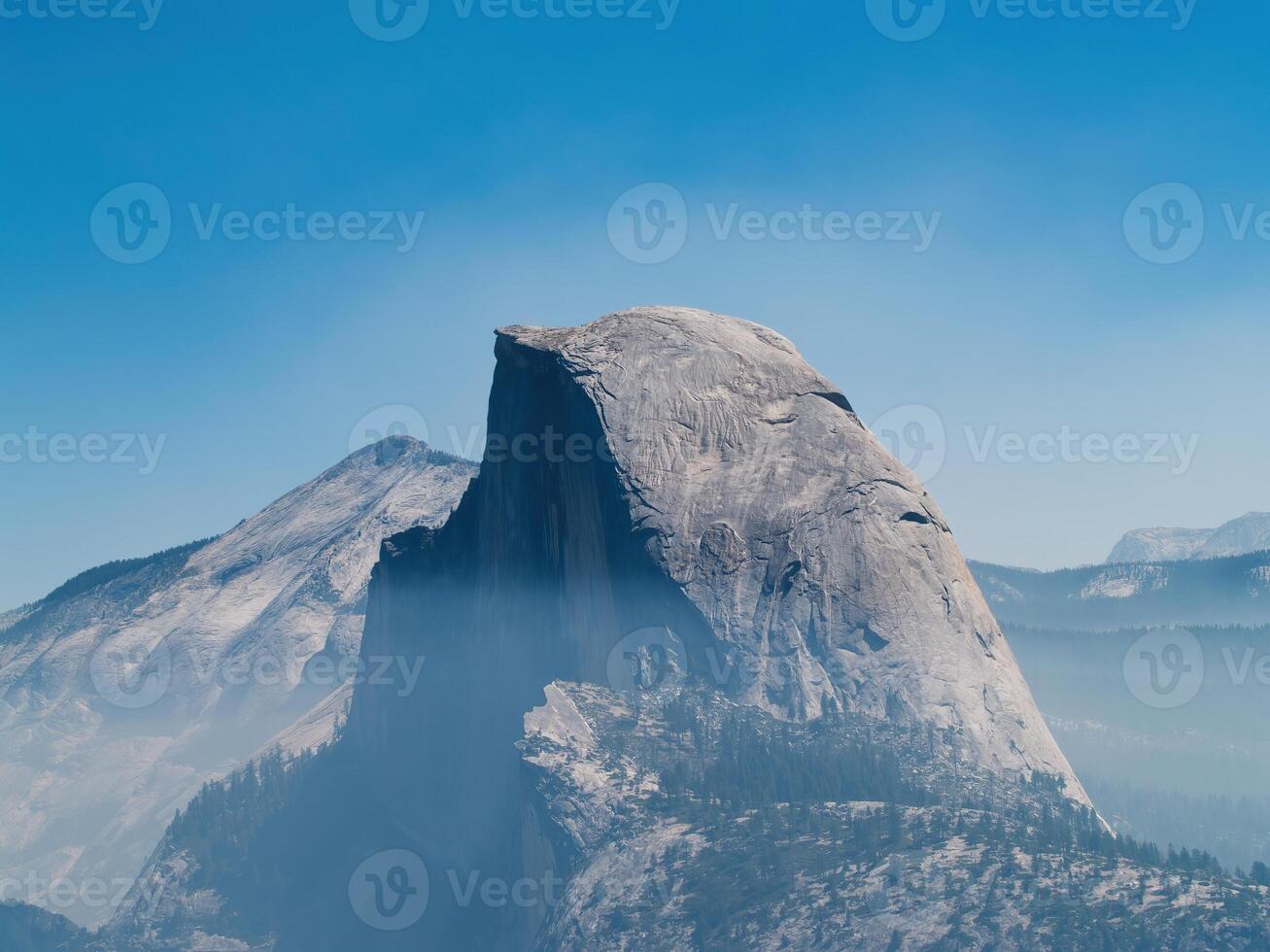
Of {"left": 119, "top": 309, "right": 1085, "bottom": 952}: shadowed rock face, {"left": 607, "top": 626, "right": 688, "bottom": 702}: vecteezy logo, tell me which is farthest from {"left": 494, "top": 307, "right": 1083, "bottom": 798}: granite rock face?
{"left": 607, "top": 626, "right": 688, "bottom": 702}: vecteezy logo

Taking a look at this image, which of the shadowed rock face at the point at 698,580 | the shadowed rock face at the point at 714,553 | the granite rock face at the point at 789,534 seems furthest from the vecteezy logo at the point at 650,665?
the granite rock face at the point at 789,534

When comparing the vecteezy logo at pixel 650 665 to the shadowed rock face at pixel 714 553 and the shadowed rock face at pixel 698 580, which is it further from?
the shadowed rock face at pixel 714 553

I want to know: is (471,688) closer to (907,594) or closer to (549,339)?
(549,339)

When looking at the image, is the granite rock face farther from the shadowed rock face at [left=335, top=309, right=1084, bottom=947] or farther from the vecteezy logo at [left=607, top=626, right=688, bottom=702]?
the vecteezy logo at [left=607, top=626, right=688, bottom=702]

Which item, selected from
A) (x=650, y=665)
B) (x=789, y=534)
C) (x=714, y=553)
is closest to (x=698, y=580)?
(x=714, y=553)

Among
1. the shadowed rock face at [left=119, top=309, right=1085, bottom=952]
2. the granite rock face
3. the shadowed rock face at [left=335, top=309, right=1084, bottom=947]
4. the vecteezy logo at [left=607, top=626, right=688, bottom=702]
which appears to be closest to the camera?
the shadowed rock face at [left=119, top=309, right=1085, bottom=952]

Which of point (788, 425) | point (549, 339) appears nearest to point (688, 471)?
point (788, 425)
